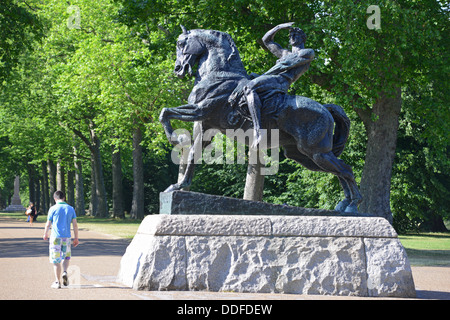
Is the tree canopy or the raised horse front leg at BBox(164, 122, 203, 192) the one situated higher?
the tree canopy

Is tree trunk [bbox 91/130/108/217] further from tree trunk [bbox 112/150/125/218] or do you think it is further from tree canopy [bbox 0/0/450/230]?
tree trunk [bbox 112/150/125/218]

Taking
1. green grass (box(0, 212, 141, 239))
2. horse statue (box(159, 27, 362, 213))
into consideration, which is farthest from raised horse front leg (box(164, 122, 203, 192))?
green grass (box(0, 212, 141, 239))

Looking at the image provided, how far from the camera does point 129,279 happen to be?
28.8 ft

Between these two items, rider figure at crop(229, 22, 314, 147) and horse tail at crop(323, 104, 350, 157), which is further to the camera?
horse tail at crop(323, 104, 350, 157)

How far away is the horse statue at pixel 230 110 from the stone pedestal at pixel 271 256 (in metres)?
0.91

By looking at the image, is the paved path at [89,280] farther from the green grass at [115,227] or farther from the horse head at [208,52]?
the green grass at [115,227]

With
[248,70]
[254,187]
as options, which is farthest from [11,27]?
[254,187]

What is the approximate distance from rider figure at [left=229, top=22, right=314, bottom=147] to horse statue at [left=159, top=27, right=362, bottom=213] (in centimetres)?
3

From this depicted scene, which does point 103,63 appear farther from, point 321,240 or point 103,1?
→ point 321,240

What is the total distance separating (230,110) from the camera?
30.8 feet

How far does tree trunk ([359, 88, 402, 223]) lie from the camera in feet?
64.3

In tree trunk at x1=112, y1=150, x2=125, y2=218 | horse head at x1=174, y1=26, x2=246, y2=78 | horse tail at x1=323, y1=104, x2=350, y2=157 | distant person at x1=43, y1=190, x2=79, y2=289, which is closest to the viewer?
distant person at x1=43, y1=190, x2=79, y2=289

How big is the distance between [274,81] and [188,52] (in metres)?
1.48

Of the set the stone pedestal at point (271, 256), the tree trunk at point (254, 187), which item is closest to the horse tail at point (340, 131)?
the stone pedestal at point (271, 256)
